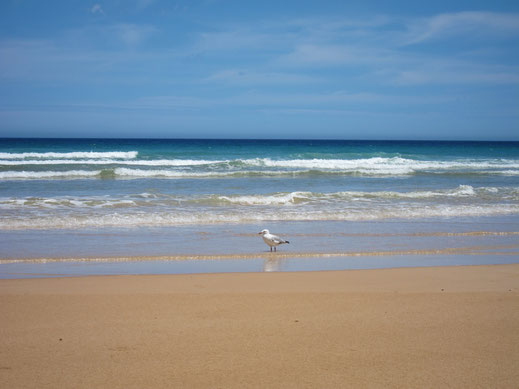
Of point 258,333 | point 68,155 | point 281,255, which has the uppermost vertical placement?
point 68,155

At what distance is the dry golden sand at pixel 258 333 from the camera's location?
3699 mm

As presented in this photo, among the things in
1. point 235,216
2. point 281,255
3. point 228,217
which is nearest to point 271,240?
point 281,255

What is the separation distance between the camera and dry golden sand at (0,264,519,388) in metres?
3.70

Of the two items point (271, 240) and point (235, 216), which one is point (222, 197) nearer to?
point (235, 216)

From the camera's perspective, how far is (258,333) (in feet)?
14.9

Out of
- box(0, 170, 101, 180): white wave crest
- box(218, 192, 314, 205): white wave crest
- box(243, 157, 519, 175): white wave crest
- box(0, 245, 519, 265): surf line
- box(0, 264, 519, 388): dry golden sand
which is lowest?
box(0, 245, 519, 265): surf line

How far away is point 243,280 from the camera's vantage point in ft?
22.0

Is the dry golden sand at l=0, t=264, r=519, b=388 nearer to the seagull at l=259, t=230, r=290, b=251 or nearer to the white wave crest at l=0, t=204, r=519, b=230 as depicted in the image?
the seagull at l=259, t=230, r=290, b=251

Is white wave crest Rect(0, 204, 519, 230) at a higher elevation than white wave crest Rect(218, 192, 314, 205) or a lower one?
lower

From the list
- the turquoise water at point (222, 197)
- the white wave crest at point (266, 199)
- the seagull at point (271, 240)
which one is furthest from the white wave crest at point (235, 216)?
the seagull at point (271, 240)

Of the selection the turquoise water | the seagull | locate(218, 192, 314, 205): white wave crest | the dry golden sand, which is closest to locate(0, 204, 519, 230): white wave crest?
the turquoise water

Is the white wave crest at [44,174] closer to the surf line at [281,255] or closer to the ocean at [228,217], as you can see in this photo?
the ocean at [228,217]

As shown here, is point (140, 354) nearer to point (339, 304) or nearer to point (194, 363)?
point (194, 363)

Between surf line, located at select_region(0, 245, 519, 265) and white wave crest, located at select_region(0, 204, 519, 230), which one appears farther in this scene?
white wave crest, located at select_region(0, 204, 519, 230)
